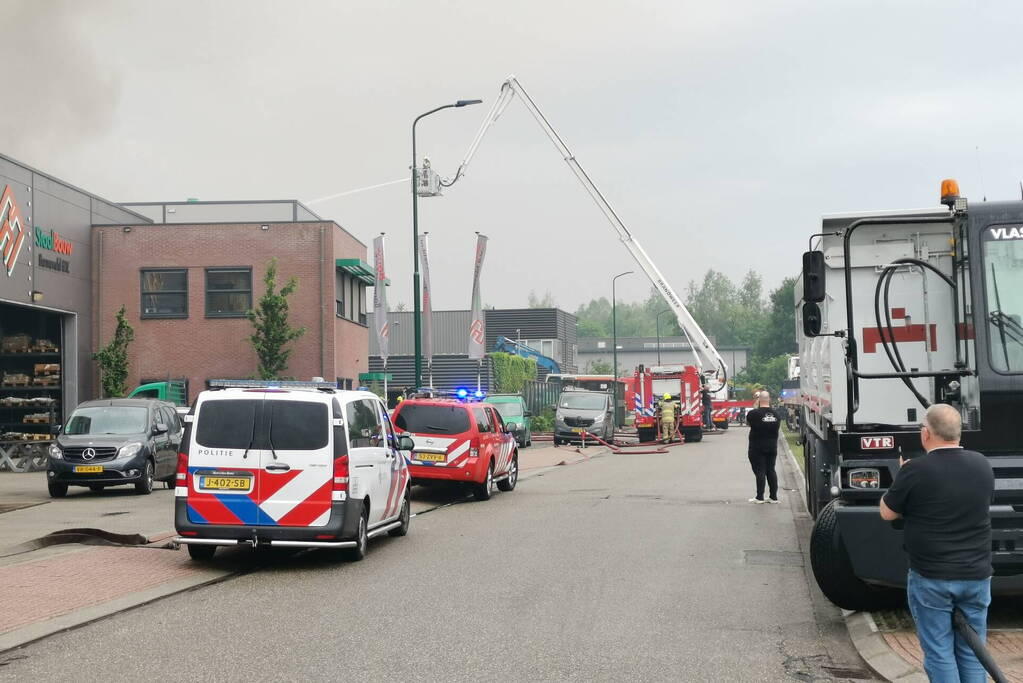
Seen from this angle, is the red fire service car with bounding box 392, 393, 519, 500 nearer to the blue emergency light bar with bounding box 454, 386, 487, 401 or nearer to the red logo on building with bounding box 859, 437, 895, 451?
the blue emergency light bar with bounding box 454, 386, 487, 401

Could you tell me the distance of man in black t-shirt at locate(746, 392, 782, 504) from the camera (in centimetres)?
1862

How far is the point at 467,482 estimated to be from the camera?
65.5 ft

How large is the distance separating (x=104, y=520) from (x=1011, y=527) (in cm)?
1278

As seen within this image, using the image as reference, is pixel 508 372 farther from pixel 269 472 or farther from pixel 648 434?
pixel 269 472

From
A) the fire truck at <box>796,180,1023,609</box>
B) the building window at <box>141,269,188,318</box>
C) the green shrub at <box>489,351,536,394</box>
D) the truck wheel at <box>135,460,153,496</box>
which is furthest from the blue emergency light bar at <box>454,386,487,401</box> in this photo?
the green shrub at <box>489,351,536,394</box>

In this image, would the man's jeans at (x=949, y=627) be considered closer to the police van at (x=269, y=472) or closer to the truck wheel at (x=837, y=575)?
the truck wheel at (x=837, y=575)

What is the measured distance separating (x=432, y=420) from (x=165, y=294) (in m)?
22.6

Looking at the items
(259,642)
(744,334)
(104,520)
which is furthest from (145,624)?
(744,334)

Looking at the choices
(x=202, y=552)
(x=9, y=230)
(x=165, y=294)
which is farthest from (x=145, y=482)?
(x=165, y=294)

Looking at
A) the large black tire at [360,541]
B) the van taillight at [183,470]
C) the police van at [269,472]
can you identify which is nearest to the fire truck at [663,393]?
the large black tire at [360,541]

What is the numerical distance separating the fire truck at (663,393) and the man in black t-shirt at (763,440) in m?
24.8

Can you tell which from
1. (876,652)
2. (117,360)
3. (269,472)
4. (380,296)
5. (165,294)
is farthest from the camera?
(165,294)

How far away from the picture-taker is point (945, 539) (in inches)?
226

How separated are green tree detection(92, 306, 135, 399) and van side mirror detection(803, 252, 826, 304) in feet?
95.2
